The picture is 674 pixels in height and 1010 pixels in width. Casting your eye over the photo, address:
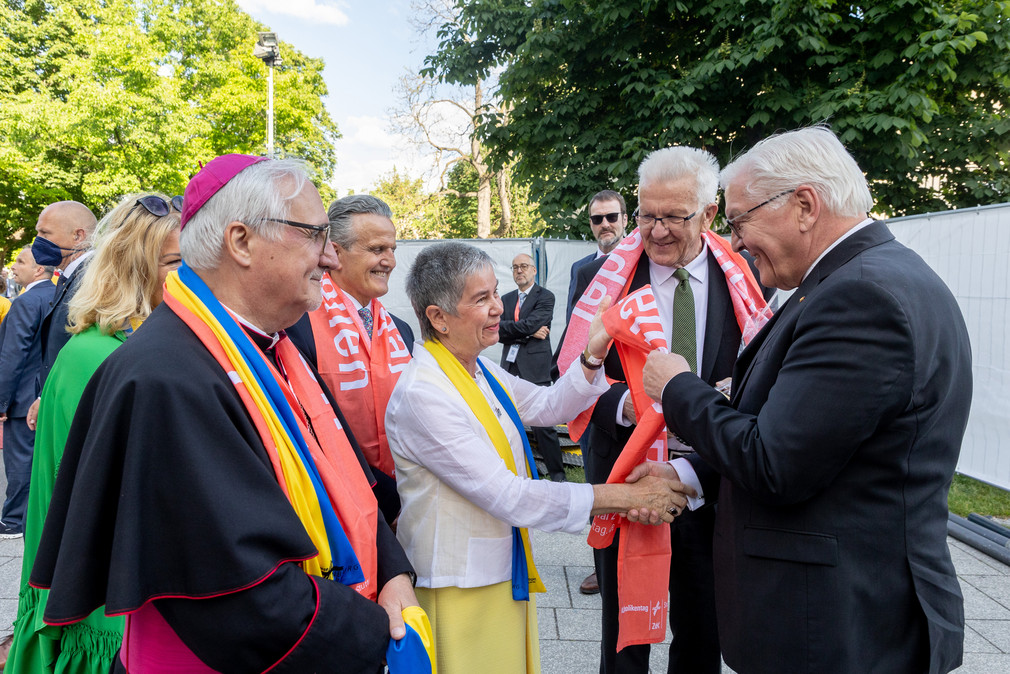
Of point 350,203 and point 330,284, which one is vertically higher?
point 350,203

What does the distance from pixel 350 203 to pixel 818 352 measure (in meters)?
2.11

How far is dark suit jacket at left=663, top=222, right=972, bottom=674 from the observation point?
1.50m

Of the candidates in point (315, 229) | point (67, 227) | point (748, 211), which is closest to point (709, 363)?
point (748, 211)

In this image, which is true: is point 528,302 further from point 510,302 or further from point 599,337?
point 599,337

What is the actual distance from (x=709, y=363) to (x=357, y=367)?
1414mm

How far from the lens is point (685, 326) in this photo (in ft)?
8.55

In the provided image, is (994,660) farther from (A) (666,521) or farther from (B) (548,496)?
(B) (548,496)

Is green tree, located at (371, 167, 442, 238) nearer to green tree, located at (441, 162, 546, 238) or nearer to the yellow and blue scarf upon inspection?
green tree, located at (441, 162, 546, 238)

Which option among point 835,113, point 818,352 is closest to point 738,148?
point 835,113

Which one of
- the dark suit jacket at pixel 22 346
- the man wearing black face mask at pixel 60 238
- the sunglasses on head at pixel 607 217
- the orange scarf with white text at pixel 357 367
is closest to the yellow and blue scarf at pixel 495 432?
the orange scarf with white text at pixel 357 367

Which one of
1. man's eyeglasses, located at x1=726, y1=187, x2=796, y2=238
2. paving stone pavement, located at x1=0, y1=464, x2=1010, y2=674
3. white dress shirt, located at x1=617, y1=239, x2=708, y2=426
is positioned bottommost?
paving stone pavement, located at x1=0, y1=464, x2=1010, y2=674

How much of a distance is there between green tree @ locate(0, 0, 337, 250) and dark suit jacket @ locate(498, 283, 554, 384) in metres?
11.2

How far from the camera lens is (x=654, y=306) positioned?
2338 mm

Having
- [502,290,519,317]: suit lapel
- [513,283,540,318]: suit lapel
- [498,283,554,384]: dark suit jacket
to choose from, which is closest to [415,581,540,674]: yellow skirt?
[498,283,554,384]: dark suit jacket
